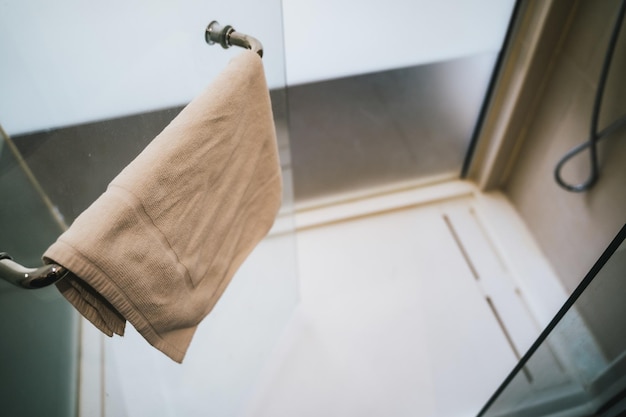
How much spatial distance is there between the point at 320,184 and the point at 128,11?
853mm

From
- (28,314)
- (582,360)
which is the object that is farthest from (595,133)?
(28,314)

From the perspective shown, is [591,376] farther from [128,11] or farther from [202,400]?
[128,11]

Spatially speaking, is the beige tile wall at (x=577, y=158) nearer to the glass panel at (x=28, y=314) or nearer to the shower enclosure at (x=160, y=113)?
the shower enclosure at (x=160, y=113)

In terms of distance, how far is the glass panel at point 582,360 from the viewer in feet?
1.70

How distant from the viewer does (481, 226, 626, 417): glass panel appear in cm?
52

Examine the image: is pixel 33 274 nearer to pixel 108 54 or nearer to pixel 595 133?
pixel 108 54

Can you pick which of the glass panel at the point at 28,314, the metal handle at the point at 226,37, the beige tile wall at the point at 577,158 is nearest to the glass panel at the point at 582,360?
the beige tile wall at the point at 577,158

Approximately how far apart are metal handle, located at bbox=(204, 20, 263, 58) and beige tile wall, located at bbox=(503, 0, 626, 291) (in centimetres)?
77

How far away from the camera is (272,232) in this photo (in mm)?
962

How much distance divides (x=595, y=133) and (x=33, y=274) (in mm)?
1071

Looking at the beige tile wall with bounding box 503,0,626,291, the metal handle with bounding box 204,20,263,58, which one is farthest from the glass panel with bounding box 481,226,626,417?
the metal handle with bounding box 204,20,263,58

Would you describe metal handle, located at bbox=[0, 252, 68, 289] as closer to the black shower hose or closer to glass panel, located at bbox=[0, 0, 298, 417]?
glass panel, located at bbox=[0, 0, 298, 417]

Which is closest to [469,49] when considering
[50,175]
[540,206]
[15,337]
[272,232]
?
[540,206]

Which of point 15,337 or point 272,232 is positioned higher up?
point 272,232
